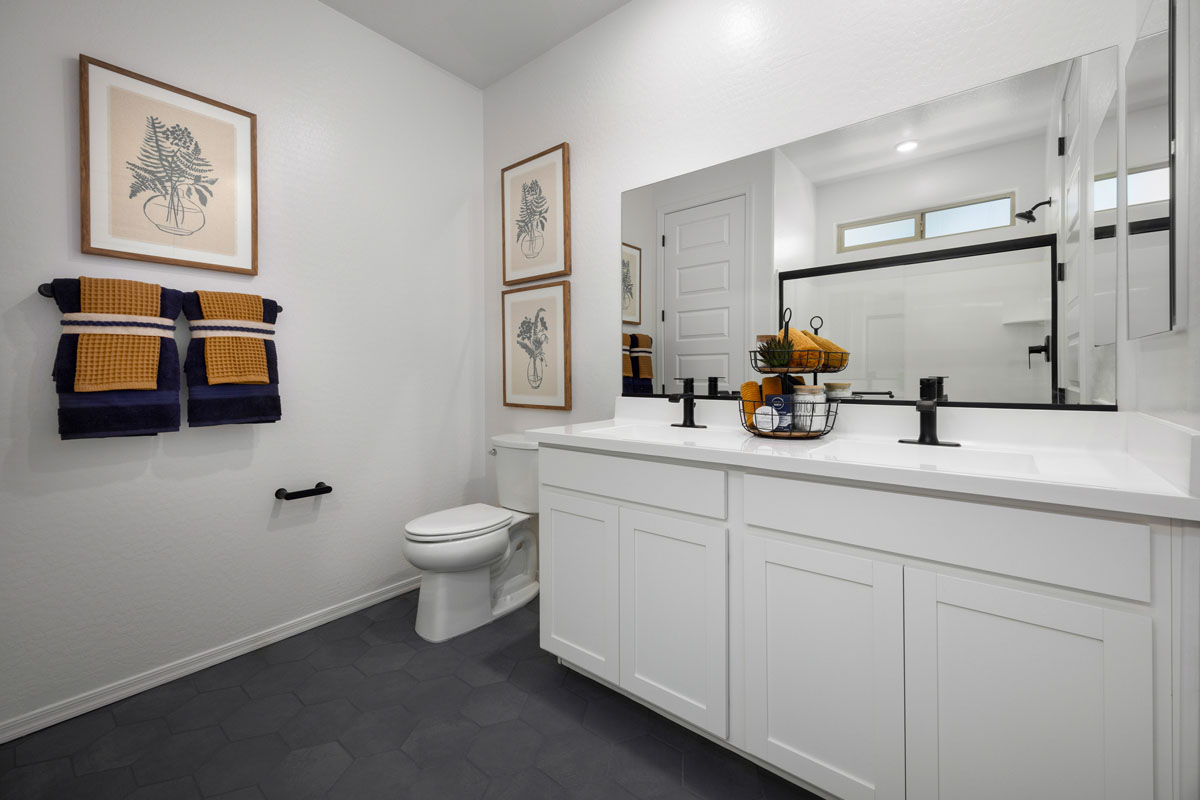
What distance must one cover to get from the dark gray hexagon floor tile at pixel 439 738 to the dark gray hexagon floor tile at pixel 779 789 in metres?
0.83

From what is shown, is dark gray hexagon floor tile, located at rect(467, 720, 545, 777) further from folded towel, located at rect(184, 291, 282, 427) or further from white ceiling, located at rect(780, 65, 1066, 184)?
white ceiling, located at rect(780, 65, 1066, 184)

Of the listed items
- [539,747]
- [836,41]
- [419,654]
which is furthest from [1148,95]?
[419,654]

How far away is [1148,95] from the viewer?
40.8 inches

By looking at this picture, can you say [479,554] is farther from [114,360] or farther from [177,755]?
[114,360]

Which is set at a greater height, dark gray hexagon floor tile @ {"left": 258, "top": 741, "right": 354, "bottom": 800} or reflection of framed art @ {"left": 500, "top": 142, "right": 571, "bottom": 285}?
reflection of framed art @ {"left": 500, "top": 142, "right": 571, "bottom": 285}

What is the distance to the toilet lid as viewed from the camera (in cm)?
204

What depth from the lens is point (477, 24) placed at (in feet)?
7.64

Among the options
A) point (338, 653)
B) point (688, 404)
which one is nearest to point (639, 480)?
point (688, 404)

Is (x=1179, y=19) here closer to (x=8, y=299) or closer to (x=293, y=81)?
(x=293, y=81)

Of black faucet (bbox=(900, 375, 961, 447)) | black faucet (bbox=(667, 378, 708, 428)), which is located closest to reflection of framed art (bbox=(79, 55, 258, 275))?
black faucet (bbox=(667, 378, 708, 428))

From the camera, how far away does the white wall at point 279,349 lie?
1.57 metres

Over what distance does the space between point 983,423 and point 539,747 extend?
1565 millimetres

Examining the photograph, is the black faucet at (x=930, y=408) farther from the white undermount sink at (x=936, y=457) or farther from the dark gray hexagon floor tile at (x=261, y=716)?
the dark gray hexagon floor tile at (x=261, y=716)

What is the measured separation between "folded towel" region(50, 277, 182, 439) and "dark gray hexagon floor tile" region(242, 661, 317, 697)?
95 cm
